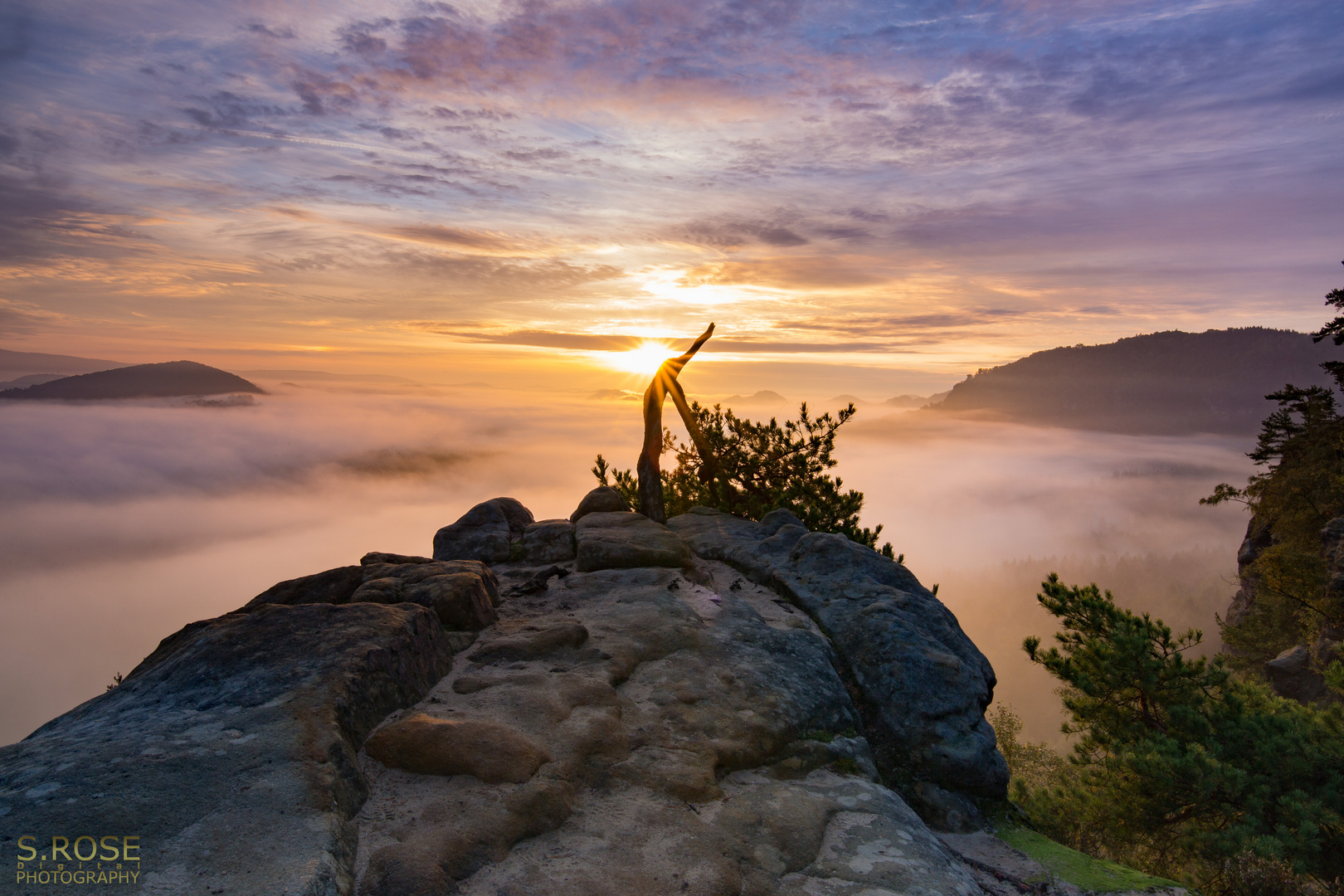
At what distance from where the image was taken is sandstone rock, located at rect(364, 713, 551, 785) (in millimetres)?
8109

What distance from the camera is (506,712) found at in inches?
373

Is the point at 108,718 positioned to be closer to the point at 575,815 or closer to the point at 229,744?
the point at 229,744

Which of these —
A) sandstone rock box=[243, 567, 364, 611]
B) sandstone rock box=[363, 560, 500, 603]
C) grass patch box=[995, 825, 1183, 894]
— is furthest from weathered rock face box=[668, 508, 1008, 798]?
sandstone rock box=[243, 567, 364, 611]

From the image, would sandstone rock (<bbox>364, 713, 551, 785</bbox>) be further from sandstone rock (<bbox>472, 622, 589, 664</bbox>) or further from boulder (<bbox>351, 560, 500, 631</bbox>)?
boulder (<bbox>351, 560, 500, 631</bbox>)

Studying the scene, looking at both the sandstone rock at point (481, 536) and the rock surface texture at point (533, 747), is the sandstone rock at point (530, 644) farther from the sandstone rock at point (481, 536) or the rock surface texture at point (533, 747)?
the sandstone rock at point (481, 536)

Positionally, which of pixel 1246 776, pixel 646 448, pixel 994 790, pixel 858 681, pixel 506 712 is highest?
pixel 646 448

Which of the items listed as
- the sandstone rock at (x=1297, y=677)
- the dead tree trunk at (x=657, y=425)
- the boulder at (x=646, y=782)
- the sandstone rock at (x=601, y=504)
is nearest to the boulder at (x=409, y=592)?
the boulder at (x=646, y=782)

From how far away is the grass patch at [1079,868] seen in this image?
10078mm

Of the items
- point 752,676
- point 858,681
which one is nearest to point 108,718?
point 752,676

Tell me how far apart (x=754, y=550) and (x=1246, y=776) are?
12.1m

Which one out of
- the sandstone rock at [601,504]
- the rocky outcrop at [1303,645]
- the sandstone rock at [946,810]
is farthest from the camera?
the rocky outcrop at [1303,645]

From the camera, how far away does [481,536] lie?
59.0ft

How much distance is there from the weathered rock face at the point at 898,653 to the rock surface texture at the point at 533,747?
0.06 meters

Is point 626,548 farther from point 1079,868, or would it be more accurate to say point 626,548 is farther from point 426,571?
point 1079,868
